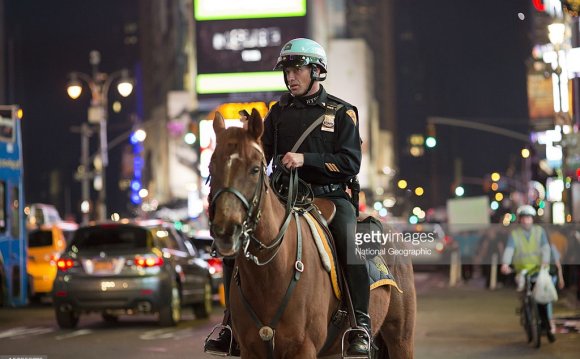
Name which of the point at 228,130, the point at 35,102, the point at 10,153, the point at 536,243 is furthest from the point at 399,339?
the point at 35,102

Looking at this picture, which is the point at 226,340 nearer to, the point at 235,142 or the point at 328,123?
the point at 328,123

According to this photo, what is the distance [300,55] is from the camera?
26.5 feet

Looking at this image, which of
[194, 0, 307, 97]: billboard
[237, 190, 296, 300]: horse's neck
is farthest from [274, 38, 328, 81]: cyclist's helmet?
[194, 0, 307, 97]: billboard

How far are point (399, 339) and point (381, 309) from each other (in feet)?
2.02

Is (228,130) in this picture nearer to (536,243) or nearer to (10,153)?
(536,243)

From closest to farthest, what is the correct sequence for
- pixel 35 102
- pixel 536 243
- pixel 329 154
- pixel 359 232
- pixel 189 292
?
pixel 329 154 < pixel 359 232 < pixel 536 243 < pixel 189 292 < pixel 35 102

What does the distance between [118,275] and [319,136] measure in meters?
12.7

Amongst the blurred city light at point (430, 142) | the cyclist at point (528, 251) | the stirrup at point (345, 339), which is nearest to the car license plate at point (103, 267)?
the cyclist at point (528, 251)

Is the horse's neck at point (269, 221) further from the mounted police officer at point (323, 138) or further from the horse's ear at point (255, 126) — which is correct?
the mounted police officer at point (323, 138)

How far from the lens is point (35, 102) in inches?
4090

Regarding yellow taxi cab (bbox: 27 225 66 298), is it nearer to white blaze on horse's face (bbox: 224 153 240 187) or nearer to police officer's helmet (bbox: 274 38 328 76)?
police officer's helmet (bbox: 274 38 328 76)

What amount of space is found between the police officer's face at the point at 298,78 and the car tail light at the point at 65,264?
510 inches

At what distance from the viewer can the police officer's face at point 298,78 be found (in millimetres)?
8148

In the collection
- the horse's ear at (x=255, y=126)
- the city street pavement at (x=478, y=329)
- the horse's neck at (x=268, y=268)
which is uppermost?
the horse's ear at (x=255, y=126)
